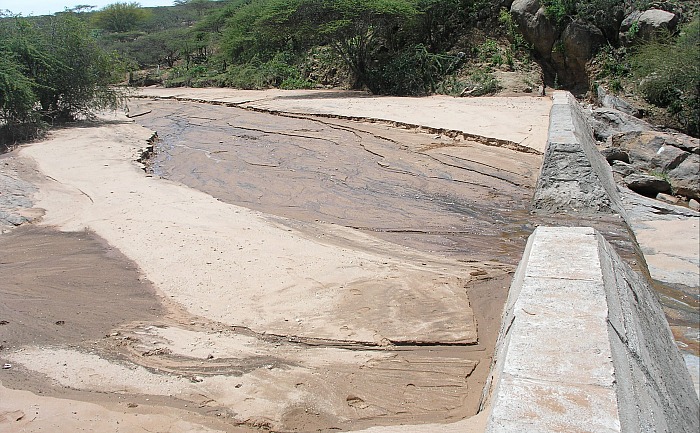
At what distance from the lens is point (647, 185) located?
10961 millimetres

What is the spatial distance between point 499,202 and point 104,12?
54376 mm

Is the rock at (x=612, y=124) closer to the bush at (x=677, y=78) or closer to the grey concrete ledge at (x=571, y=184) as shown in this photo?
the bush at (x=677, y=78)

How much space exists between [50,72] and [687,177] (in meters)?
14.0

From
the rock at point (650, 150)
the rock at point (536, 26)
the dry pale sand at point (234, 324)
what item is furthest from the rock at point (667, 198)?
the rock at point (536, 26)

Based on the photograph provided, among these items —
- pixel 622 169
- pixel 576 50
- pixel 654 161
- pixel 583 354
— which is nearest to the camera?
pixel 583 354

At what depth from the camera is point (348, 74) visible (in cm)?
2509

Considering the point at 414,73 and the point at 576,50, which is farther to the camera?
the point at 414,73

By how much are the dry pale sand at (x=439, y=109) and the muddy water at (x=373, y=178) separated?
0.69 metres

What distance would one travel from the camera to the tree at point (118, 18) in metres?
54.4

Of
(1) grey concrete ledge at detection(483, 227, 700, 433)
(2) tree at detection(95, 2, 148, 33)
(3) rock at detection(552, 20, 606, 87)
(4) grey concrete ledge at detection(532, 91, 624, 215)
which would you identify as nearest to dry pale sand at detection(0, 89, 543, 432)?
(1) grey concrete ledge at detection(483, 227, 700, 433)

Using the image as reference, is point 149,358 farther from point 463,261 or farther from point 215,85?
point 215,85

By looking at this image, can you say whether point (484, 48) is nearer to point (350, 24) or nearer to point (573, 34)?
point (573, 34)

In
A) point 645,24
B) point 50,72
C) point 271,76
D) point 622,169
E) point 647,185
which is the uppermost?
point 645,24

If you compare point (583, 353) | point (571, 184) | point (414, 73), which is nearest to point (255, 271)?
point (583, 353)
